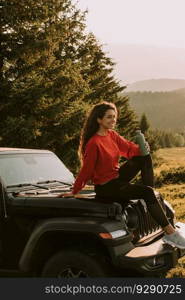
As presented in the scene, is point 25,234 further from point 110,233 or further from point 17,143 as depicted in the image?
point 17,143

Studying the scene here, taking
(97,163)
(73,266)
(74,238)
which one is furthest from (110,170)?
(73,266)

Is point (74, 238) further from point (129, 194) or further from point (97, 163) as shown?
point (97, 163)

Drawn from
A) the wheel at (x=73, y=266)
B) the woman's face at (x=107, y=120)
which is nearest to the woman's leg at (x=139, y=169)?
the woman's face at (x=107, y=120)

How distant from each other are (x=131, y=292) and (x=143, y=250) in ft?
1.60

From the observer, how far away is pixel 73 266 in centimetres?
479

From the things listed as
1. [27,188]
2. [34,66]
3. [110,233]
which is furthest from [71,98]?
[110,233]

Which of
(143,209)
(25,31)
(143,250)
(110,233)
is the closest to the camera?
(110,233)

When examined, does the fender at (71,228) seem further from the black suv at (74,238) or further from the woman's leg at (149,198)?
the woman's leg at (149,198)

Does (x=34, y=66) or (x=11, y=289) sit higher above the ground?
(x=34, y=66)

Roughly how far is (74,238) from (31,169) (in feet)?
Answer: 4.91

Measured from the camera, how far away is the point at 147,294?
470 centimetres

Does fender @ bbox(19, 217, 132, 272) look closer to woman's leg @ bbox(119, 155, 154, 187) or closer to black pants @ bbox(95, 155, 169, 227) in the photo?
black pants @ bbox(95, 155, 169, 227)

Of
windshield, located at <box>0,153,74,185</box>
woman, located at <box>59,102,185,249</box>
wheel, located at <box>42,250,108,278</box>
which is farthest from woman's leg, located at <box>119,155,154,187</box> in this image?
wheel, located at <box>42,250,108,278</box>

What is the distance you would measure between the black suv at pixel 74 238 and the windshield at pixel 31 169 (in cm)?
11
